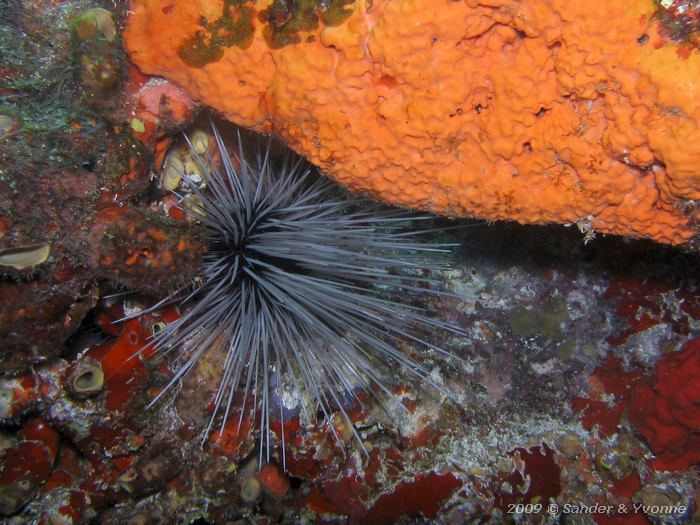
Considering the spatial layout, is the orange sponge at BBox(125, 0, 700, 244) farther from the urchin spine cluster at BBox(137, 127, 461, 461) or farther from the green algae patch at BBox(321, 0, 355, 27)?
the urchin spine cluster at BBox(137, 127, 461, 461)

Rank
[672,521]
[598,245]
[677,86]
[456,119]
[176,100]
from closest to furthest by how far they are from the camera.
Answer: [677,86] < [456,119] < [176,100] < [672,521] < [598,245]

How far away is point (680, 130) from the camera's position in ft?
5.98

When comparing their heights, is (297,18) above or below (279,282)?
above

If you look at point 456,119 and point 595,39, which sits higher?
point 595,39

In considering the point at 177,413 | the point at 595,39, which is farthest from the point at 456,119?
the point at 177,413

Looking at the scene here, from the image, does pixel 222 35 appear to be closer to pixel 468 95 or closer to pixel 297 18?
pixel 297 18

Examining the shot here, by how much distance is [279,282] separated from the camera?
306 cm

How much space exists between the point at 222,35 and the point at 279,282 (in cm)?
156

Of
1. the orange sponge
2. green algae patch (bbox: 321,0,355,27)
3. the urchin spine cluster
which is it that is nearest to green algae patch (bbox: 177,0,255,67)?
the orange sponge

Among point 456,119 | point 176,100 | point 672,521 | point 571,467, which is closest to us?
point 456,119

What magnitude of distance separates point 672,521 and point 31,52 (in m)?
5.26

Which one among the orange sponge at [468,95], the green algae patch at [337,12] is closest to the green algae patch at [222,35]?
the orange sponge at [468,95]

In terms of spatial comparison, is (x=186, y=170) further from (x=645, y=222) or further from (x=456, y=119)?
(x=645, y=222)

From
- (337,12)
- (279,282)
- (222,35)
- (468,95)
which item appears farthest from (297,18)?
(279,282)
